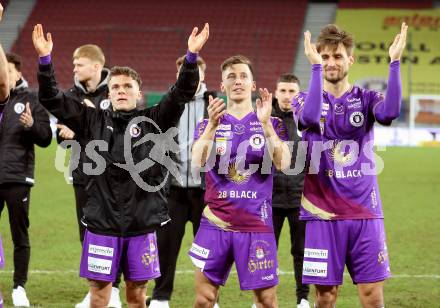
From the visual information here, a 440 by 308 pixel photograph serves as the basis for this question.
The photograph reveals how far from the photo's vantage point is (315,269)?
5777 mm

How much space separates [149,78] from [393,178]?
704 inches

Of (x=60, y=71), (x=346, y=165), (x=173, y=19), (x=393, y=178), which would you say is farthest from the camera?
(x=173, y=19)

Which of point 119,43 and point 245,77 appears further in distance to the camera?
point 119,43

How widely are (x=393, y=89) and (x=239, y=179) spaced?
1.27 m

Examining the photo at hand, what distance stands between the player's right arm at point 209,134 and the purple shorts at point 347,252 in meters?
0.92

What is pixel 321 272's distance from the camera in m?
5.76

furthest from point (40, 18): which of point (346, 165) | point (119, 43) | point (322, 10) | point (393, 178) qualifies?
point (346, 165)

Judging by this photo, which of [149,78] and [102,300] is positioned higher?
[149,78]

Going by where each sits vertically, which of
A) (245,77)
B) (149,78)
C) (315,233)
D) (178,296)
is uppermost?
(149,78)

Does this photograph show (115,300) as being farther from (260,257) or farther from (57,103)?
(57,103)

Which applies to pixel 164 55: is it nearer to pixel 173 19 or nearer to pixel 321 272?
pixel 173 19

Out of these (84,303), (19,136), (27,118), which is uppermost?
(27,118)

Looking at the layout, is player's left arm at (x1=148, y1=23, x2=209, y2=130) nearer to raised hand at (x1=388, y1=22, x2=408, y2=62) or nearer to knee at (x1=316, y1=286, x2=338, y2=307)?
raised hand at (x1=388, y1=22, x2=408, y2=62)

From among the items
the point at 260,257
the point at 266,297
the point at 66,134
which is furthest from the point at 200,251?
the point at 66,134
